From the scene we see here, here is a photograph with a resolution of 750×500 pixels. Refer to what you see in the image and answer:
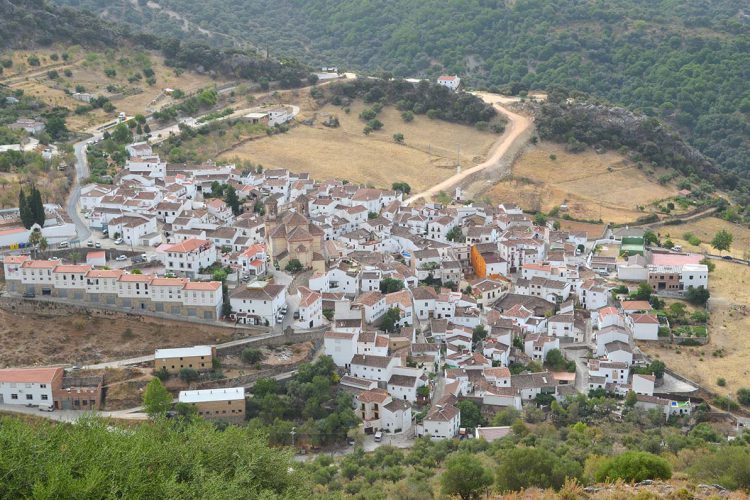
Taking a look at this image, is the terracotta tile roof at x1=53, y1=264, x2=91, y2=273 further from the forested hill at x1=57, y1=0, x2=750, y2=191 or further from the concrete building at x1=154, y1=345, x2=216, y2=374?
the forested hill at x1=57, y1=0, x2=750, y2=191

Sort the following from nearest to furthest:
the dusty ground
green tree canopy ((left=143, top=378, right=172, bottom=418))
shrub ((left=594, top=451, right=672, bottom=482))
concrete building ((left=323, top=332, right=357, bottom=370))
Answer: shrub ((left=594, top=451, right=672, bottom=482)) → green tree canopy ((left=143, top=378, right=172, bottom=418)) → the dusty ground → concrete building ((left=323, top=332, right=357, bottom=370))

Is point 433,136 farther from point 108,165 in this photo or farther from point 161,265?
point 161,265

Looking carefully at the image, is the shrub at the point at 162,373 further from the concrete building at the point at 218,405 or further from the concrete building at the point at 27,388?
the concrete building at the point at 27,388

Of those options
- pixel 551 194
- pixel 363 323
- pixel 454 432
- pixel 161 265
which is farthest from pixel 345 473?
pixel 551 194

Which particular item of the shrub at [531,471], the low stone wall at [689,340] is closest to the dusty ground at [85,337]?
the shrub at [531,471]

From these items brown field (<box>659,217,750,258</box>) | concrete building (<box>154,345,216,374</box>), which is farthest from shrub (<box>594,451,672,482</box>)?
brown field (<box>659,217,750,258</box>)

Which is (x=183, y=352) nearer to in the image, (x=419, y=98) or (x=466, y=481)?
(x=466, y=481)
